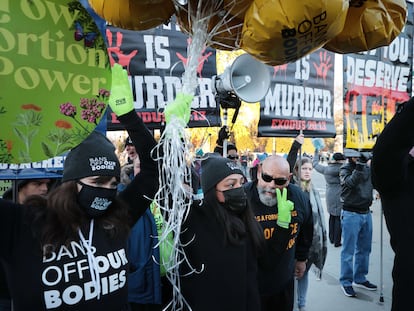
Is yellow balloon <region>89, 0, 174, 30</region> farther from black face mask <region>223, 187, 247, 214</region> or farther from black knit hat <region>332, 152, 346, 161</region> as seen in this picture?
black knit hat <region>332, 152, 346, 161</region>

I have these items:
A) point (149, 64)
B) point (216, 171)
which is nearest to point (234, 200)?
point (216, 171)

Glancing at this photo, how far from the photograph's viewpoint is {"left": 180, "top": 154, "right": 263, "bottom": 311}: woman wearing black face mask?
208 centimetres

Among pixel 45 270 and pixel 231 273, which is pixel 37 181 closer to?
pixel 45 270

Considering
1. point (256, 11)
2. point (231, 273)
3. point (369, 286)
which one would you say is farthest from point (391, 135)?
point (369, 286)

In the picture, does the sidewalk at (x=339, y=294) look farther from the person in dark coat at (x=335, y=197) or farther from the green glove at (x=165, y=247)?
the green glove at (x=165, y=247)

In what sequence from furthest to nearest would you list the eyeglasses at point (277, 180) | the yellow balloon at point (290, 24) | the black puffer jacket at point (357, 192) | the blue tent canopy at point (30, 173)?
the black puffer jacket at point (357, 192) → the eyeglasses at point (277, 180) → the blue tent canopy at point (30, 173) → the yellow balloon at point (290, 24)

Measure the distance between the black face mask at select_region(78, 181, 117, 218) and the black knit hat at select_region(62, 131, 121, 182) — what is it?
0.06 meters

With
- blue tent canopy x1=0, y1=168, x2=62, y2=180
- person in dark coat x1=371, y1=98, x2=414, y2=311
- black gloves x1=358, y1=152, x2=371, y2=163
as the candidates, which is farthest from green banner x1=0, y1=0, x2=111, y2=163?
black gloves x1=358, y1=152, x2=371, y2=163

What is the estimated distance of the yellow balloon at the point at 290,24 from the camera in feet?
4.21

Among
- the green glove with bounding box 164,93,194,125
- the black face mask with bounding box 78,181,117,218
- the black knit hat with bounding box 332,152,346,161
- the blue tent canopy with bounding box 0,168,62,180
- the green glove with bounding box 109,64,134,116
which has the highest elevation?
the green glove with bounding box 109,64,134,116

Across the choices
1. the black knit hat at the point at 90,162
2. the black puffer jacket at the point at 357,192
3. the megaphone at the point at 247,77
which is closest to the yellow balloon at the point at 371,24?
the megaphone at the point at 247,77

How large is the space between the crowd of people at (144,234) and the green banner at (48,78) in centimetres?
22

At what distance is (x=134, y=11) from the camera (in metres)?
1.55

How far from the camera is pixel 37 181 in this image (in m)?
2.42
